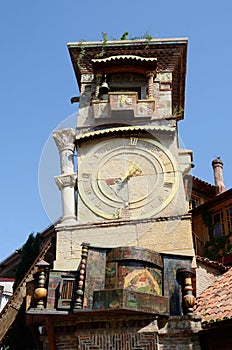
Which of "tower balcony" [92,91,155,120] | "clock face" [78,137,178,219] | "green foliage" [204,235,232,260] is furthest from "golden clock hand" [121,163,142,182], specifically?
"green foliage" [204,235,232,260]

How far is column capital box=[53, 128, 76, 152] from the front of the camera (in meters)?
12.2

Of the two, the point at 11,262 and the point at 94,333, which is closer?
the point at 94,333

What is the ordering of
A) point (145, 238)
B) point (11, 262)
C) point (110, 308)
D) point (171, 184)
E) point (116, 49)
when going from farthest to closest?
point (11, 262)
point (116, 49)
point (171, 184)
point (145, 238)
point (110, 308)

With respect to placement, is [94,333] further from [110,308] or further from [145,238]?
[145,238]

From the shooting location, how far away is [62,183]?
38.5ft

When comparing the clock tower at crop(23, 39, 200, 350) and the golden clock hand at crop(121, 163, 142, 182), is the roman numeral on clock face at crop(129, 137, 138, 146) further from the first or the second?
the golden clock hand at crop(121, 163, 142, 182)

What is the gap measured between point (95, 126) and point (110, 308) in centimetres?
540

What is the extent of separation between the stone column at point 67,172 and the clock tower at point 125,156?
24mm

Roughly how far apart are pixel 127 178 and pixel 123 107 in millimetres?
2114

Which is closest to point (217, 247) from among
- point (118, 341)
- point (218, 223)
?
point (218, 223)

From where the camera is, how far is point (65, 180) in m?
11.8

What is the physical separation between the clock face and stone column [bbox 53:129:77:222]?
238mm

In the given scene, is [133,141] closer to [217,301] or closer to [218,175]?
[217,301]

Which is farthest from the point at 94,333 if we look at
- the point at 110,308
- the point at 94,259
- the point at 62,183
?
the point at 62,183
